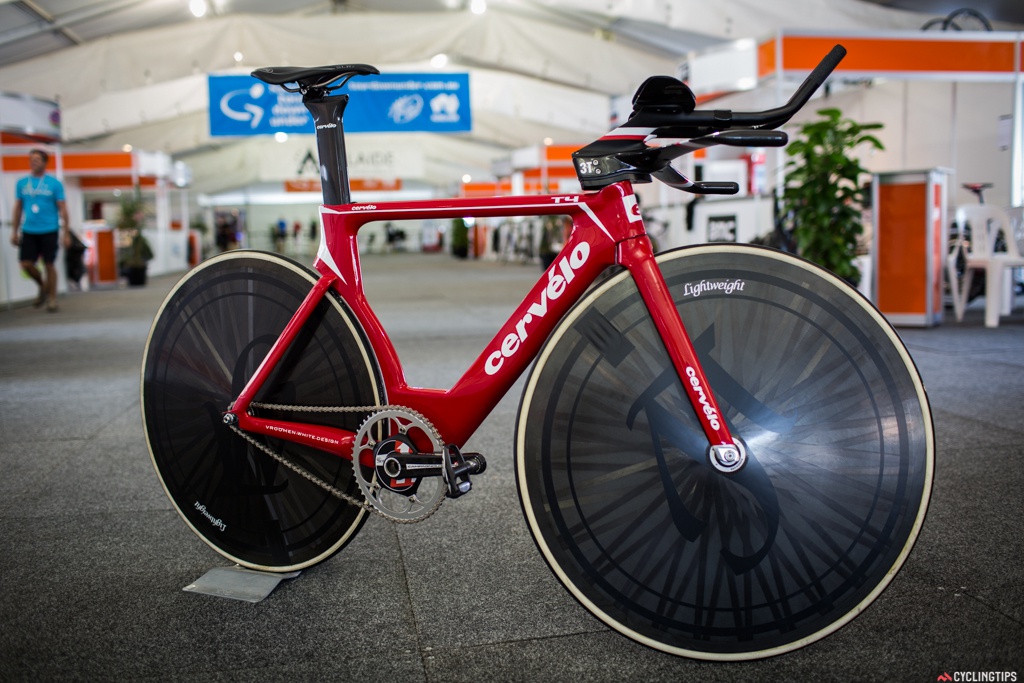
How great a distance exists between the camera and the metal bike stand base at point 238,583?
1.88m

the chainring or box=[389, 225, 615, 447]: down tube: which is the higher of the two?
box=[389, 225, 615, 447]: down tube

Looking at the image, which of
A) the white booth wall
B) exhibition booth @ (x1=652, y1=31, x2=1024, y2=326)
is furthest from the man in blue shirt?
the white booth wall

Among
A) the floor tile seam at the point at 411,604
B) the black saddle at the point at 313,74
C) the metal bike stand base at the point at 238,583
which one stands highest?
the black saddle at the point at 313,74

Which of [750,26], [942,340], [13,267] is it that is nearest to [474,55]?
[750,26]

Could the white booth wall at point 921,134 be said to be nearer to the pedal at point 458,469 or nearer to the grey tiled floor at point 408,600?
the grey tiled floor at point 408,600

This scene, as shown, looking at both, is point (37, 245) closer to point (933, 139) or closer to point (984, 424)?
point (984, 424)

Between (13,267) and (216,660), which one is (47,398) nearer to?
(216,660)

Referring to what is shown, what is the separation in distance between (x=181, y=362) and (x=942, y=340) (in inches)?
215

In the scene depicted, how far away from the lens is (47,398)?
4.32m

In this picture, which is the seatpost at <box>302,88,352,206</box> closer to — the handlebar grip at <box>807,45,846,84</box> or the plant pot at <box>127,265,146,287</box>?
the handlebar grip at <box>807,45,846,84</box>

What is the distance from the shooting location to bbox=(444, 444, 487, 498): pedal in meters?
1.65

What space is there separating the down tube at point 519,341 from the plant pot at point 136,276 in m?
14.5

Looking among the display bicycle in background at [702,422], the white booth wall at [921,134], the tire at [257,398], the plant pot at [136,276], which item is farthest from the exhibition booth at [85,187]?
the display bicycle in background at [702,422]

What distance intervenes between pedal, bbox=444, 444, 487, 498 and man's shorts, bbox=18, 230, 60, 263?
8.91 metres
